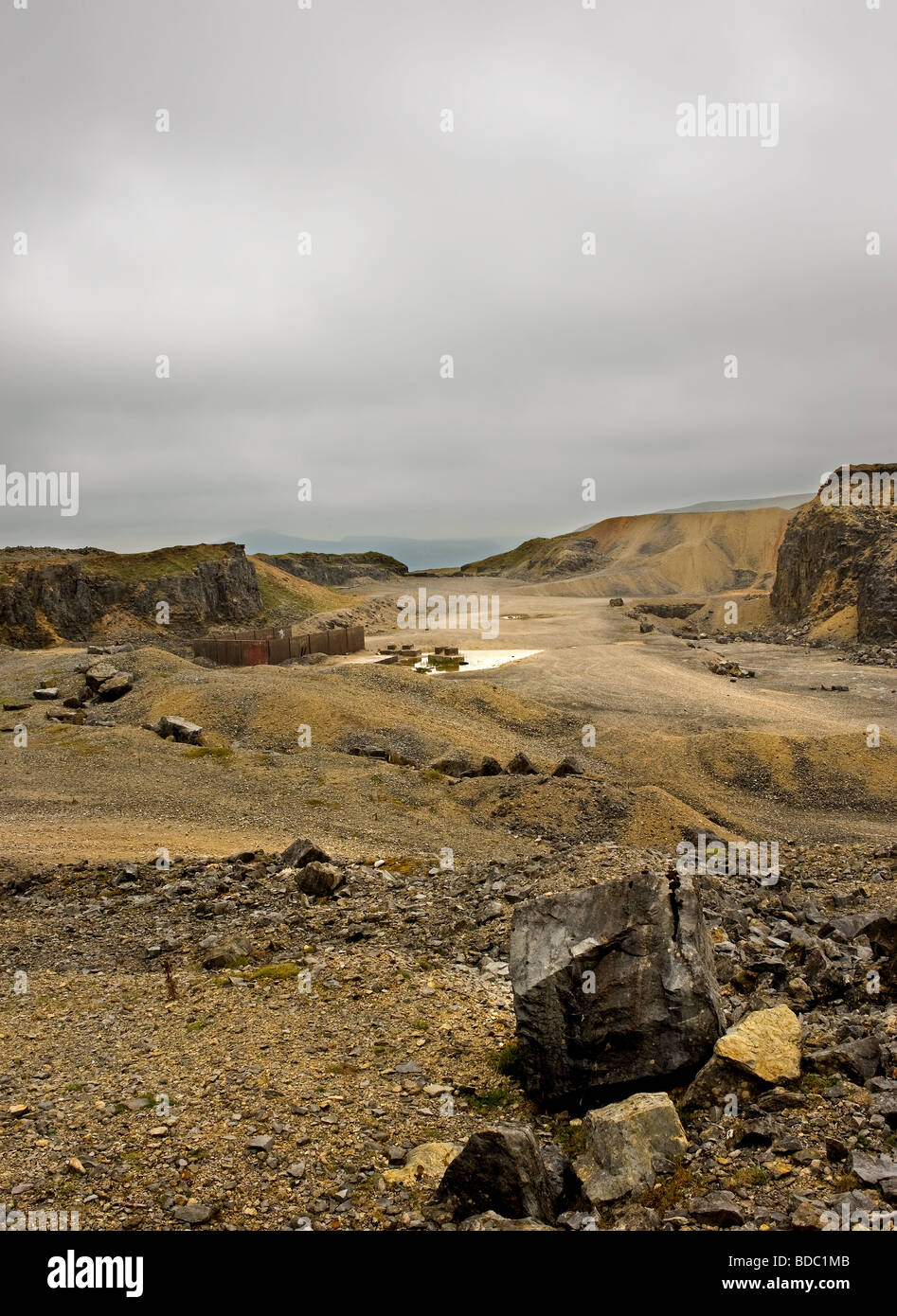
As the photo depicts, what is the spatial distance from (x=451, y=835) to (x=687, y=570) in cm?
11365

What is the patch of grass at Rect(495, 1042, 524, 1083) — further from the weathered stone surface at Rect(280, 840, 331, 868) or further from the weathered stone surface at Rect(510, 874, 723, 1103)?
the weathered stone surface at Rect(280, 840, 331, 868)

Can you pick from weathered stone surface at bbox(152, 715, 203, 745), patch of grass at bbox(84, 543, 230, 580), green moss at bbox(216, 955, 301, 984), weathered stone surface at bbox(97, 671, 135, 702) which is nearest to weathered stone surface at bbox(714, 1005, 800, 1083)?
green moss at bbox(216, 955, 301, 984)

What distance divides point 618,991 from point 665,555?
13130 cm

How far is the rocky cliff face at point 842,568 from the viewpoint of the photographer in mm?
57844

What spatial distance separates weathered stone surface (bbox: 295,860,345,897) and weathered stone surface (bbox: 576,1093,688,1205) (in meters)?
7.97

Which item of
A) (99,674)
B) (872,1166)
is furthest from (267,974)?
(99,674)

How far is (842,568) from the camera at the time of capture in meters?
66.8

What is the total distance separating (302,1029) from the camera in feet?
33.5

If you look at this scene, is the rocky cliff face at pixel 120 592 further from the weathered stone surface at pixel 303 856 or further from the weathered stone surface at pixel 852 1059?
the weathered stone surface at pixel 852 1059

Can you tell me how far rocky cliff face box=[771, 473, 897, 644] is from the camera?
57844mm

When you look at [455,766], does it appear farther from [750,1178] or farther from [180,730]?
[750,1178]

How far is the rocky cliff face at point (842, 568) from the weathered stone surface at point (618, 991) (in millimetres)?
55548

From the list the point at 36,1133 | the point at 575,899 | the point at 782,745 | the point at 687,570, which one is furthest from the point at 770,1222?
the point at 687,570
